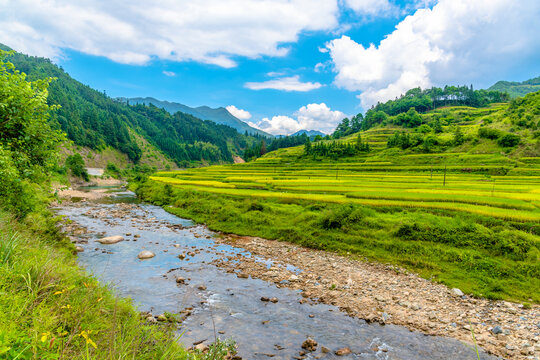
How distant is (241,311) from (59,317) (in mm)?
7904

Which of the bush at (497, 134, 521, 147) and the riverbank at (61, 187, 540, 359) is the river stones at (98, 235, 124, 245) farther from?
the bush at (497, 134, 521, 147)

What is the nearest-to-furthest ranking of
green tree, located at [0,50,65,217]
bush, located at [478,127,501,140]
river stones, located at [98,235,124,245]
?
green tree, located at [0,50,65,217], river stones, located at [98,235,124,245], bush, located at [478,127,501,140]

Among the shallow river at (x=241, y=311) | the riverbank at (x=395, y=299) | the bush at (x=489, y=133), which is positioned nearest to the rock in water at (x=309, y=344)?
the shallow river at (x=241, y=311)

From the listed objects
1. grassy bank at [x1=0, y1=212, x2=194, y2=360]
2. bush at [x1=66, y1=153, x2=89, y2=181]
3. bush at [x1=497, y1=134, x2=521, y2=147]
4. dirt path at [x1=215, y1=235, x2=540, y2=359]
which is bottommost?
dirt path at [x1=215, y1=235, x2=540, y2=359]

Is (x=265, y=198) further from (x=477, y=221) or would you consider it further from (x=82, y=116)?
(x=82, y=116)

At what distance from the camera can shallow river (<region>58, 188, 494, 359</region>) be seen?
30.6ft

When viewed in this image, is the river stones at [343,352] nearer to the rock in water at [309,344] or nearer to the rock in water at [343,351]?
the rock in water at [343,351]

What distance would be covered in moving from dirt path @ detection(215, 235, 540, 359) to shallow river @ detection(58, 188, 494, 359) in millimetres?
784

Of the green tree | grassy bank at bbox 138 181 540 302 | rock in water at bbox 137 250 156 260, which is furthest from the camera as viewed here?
rock in water at bbox 137 250 156 260

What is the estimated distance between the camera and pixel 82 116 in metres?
150

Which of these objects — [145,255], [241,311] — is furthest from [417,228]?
[145,255]

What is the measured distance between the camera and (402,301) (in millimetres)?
12789

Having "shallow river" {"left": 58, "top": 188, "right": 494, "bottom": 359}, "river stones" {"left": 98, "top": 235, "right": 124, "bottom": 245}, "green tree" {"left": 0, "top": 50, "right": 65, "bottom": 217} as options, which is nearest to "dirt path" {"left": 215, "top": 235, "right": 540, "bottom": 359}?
"shallow river" {"left": 58, "top": 188, "right": 494, "bottom": 359}

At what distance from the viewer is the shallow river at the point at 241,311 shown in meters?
9.32
